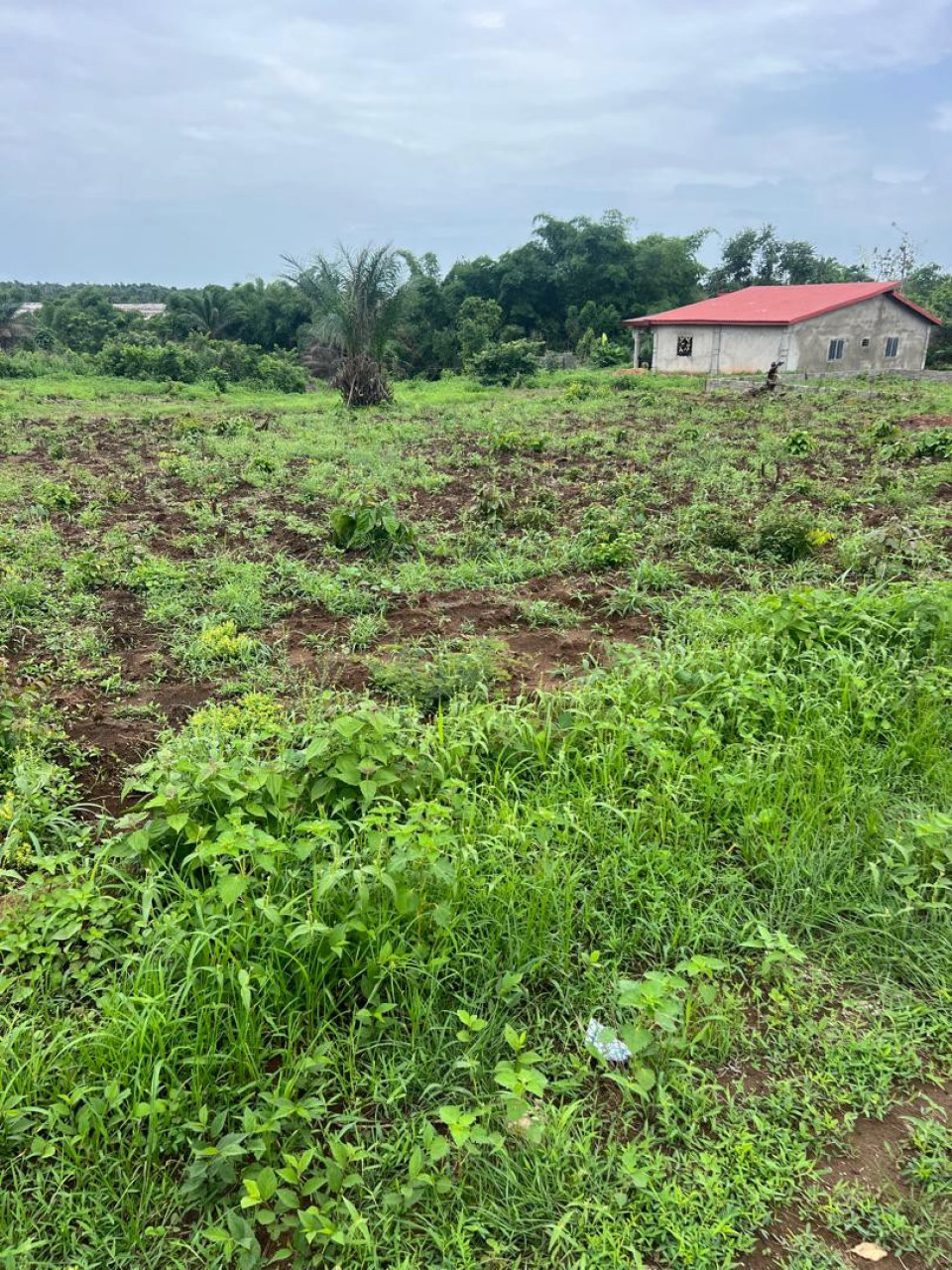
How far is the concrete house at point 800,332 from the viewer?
23578mm

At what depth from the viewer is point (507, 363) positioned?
24312mm

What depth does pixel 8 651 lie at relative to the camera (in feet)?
13.9

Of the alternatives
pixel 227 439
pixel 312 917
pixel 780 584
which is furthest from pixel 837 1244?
pixel 227 439

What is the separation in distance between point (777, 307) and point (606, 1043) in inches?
1059

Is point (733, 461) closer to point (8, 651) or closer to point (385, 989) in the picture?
point (8, 651)

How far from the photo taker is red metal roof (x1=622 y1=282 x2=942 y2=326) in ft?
77.2

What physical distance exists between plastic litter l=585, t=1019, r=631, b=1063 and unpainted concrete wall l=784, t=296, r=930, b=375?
981 inches

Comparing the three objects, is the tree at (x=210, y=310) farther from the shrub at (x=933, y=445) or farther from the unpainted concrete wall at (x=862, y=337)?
the shrub at (x=933, y=445)

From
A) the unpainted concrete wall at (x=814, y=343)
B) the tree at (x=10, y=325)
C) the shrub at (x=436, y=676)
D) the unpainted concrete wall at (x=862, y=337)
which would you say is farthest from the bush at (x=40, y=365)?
the shrub at (x=436, y=676)

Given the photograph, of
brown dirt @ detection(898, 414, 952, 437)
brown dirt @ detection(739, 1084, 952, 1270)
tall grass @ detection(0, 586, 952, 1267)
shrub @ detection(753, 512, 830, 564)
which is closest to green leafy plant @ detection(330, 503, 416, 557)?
shrub @ detection(753, 512, 830, 564)

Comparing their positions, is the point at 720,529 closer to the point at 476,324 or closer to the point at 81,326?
the point at 476,324

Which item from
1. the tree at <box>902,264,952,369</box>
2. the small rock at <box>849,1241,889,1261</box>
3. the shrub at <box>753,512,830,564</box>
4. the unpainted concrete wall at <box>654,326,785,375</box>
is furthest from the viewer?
the tree at <box>902,264,952,369</box>

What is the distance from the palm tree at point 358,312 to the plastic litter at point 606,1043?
17309 millimetres

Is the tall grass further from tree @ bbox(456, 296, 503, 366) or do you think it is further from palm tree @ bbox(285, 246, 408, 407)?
tree @ bbox(456, 296, 503, 366)
